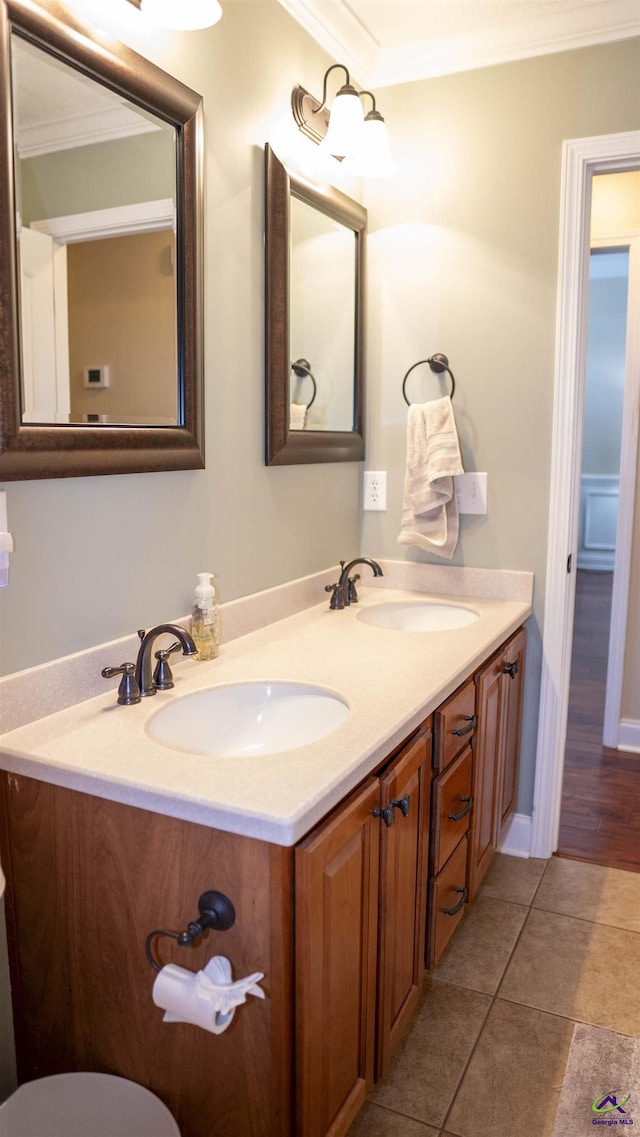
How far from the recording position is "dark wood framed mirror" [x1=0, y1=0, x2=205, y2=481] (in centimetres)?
128

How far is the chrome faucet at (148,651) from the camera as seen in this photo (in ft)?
4.88

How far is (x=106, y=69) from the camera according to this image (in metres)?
1.43

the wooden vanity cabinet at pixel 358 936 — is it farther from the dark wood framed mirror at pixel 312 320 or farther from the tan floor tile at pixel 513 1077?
the dark wood framed mirror at pixel 312 320

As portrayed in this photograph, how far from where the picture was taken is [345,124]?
6.61ft

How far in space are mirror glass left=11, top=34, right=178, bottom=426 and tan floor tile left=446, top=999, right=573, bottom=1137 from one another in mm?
1461

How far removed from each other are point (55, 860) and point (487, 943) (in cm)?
128

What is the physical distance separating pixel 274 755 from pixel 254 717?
373 millimetres

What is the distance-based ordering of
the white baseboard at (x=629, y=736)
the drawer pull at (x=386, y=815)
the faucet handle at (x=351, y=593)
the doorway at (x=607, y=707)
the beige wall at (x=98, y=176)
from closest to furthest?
1. the beige wall at (x=98, y=176)
2. the drawer pull at (x=386, y=815)
3. the faucet handle at (x=351, y=593)
4. the doorway at (x=607, y=707)
5. the white baseboard at (x=629, y=736)

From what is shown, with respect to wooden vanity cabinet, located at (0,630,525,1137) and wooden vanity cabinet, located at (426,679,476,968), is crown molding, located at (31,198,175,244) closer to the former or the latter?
wooden vanity cabinet, located at (0,630,525,1137)

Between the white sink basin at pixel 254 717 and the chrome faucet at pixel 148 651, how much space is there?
6 centimetres

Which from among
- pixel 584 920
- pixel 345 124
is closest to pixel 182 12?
pixel 345 124

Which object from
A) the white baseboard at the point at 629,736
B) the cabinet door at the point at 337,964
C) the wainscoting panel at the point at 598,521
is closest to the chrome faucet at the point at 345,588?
the cabinet door at the point at 337,964

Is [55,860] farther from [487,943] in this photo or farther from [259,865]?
[487,943]

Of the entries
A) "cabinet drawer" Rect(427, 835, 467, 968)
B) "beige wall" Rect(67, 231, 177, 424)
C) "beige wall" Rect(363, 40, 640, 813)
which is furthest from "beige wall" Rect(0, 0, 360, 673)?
"cabinet drawer" Rect(427, 835, 467, 968)
